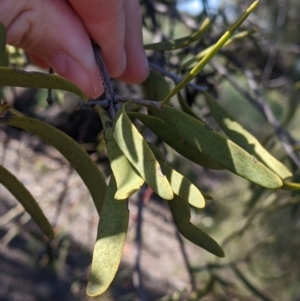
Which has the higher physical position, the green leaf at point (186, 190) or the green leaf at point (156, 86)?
the green leaf at point (186, 190)

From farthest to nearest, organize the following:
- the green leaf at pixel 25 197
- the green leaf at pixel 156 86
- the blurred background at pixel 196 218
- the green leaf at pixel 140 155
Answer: the blurred background at pixel 196 218 < the green leaf at pixel 156 86 < the green leaf at pixel 25 197 < the green leaf at pixel 140 155

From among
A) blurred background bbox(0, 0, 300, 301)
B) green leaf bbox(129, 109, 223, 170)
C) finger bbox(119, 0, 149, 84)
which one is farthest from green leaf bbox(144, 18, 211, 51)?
blurred background bbox(0, 0, 300, 301)

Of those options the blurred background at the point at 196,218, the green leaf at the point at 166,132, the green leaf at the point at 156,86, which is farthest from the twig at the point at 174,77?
the blurred background at the point at 196,218

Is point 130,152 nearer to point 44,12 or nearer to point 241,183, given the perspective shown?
point 44,12

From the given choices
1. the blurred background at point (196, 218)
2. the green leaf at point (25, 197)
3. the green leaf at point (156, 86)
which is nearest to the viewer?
the green leaf at point (25, 197)

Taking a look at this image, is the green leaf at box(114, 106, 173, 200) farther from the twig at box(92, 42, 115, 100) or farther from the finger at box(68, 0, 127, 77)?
the finger at box(68, 0, 127, 77)

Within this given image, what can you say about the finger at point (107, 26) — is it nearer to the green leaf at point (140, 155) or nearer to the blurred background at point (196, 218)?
the green leaf at point (140, 155)
